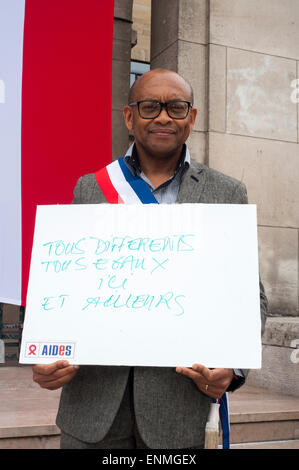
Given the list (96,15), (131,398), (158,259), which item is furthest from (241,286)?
(96,15)

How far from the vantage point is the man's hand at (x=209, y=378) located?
1385 millimetres

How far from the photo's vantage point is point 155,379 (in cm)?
149

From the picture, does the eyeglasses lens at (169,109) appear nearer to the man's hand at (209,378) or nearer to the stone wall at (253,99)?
the man's hand at (209,378)

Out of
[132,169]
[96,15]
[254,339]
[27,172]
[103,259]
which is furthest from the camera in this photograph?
[96,15]

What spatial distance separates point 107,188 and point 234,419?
2218mm

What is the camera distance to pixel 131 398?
1510mm

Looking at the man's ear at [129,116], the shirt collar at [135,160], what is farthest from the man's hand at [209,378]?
the man's ear at [129,116]

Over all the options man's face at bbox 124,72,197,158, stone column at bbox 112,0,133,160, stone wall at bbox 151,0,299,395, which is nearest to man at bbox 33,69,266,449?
man's face at bbox 124,72,197,158

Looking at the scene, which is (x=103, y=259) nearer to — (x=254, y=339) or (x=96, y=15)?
(x=254, y=339)

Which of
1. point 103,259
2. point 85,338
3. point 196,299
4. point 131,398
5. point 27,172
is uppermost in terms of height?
point 27,172

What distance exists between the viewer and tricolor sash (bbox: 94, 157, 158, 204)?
5.42ft

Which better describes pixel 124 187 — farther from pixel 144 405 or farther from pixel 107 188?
pixel 144 405

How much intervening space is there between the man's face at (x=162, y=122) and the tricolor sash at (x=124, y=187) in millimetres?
108

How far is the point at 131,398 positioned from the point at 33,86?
344 centimetres
